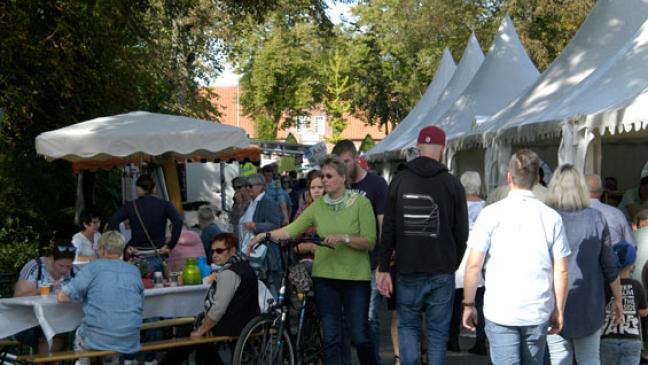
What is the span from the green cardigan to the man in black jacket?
2.55ft

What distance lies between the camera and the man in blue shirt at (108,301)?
757cm

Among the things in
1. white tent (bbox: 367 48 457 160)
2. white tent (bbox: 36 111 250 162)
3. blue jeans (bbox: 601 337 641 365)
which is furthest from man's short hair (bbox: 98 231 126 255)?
white tent (bbox: 367 48 457 160)

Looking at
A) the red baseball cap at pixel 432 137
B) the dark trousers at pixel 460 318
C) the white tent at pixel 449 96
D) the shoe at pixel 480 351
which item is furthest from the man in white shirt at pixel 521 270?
the white tent at pixel 449 96

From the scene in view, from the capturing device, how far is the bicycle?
7.88 m

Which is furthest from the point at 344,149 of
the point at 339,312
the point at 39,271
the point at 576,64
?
the point at 576,64

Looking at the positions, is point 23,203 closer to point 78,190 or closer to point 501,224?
point 78,190

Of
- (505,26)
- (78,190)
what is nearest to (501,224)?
(78,190)

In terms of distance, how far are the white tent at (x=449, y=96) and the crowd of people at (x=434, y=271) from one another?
50.4 ft

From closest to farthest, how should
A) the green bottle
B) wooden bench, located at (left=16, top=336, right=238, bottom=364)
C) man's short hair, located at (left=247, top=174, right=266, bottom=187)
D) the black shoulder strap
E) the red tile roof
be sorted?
1. wooden bench, located at (left=16, top=336, right=238, bottom=364)
2. the black shoulder strap
3. the green bottle
4. man's short hair, located at (left=247, top=174, right=266, bottom=187)
5. the red tile roof

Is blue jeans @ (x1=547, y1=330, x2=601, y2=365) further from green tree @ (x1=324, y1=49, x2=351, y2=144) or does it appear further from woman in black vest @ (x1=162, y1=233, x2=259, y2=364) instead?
green tree @ (x1=324, y1=49, x2=351, y2=144)

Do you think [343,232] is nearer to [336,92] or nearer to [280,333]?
[280,333]

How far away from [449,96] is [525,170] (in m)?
20.1

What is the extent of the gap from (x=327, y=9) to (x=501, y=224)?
13.3m

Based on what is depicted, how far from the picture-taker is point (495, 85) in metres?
21.4
